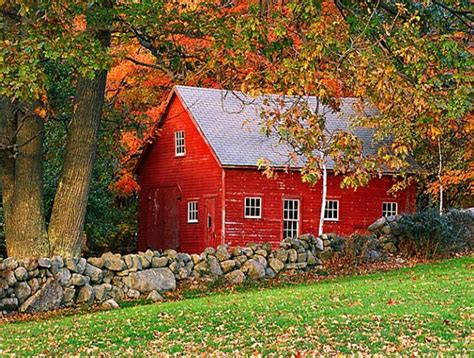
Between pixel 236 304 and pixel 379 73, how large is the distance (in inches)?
269

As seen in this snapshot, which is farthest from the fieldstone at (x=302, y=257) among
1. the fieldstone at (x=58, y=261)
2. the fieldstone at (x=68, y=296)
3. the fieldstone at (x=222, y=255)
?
the fieldstone at (x=58, y=261)

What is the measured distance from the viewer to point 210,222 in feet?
101

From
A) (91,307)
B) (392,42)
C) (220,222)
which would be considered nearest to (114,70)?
(220,222)

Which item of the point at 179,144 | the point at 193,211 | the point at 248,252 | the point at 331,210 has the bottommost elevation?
the point at 248,252

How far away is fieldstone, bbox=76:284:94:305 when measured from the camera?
19484 mm

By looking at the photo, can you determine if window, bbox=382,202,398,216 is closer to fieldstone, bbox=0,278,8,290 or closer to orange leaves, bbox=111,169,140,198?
orange leaves, bbox=111,169,140,198

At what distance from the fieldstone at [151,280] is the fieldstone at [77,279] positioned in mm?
1259

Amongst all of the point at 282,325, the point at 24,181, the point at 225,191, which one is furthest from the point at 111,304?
the point at 225,191

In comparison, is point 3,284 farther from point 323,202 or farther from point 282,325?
point 323,202

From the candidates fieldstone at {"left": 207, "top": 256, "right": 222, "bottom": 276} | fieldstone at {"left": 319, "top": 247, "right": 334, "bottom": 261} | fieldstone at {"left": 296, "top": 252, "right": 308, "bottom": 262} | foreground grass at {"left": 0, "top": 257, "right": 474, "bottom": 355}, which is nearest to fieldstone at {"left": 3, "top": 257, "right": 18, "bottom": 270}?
foreground grass at {"left": 0, "top": 257, "right": 474, "bottom": 355}

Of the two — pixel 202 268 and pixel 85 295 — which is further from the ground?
pixel 202 268

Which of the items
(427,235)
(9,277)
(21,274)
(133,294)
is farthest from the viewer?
(427,235)

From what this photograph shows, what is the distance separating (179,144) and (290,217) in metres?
5.15

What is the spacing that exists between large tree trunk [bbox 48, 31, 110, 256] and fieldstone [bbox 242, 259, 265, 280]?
16.2ft
